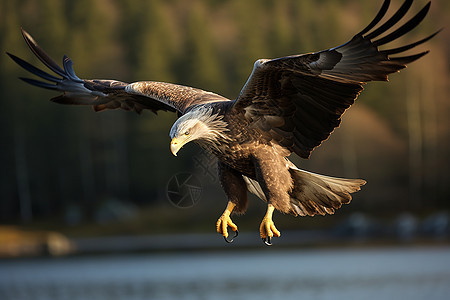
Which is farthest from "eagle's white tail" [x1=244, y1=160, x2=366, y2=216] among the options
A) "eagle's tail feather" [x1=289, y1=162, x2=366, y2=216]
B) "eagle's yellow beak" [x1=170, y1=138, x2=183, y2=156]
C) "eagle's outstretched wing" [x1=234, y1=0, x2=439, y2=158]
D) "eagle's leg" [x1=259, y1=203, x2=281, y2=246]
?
"eagle's yellow beak" [x1=170, y1=138, x2=183, y2=156]

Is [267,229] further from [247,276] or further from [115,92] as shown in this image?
[247,276]

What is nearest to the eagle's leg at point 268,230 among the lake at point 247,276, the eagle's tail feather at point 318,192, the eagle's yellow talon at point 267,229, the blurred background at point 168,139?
the eagle's yellow talon at point 267,229

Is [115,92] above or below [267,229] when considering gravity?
above

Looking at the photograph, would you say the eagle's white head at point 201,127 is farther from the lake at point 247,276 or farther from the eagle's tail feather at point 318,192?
the lake at point 247,276

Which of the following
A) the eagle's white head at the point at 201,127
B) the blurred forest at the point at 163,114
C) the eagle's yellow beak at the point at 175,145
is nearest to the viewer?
the eagle's yellow beak at the point at 175,145

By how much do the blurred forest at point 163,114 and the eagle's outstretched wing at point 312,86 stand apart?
22486mm

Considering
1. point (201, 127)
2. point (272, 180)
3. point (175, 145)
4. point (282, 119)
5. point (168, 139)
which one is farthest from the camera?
point (168, 139)

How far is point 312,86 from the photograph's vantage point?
452 cm

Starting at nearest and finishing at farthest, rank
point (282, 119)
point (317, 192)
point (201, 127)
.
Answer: point (201, 127), point (282, 119), point (317, 192)

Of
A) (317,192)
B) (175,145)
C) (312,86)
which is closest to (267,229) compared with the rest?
(317,192)

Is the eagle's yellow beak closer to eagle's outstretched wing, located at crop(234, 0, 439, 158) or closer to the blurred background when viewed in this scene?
eagle's outstretched wing, located at crop(234, 0, 439, 158)

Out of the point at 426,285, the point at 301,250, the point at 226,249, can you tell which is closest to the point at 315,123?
the point at 426,285

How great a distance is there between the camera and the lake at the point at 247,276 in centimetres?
1800

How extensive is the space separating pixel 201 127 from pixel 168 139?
87.9 ft
